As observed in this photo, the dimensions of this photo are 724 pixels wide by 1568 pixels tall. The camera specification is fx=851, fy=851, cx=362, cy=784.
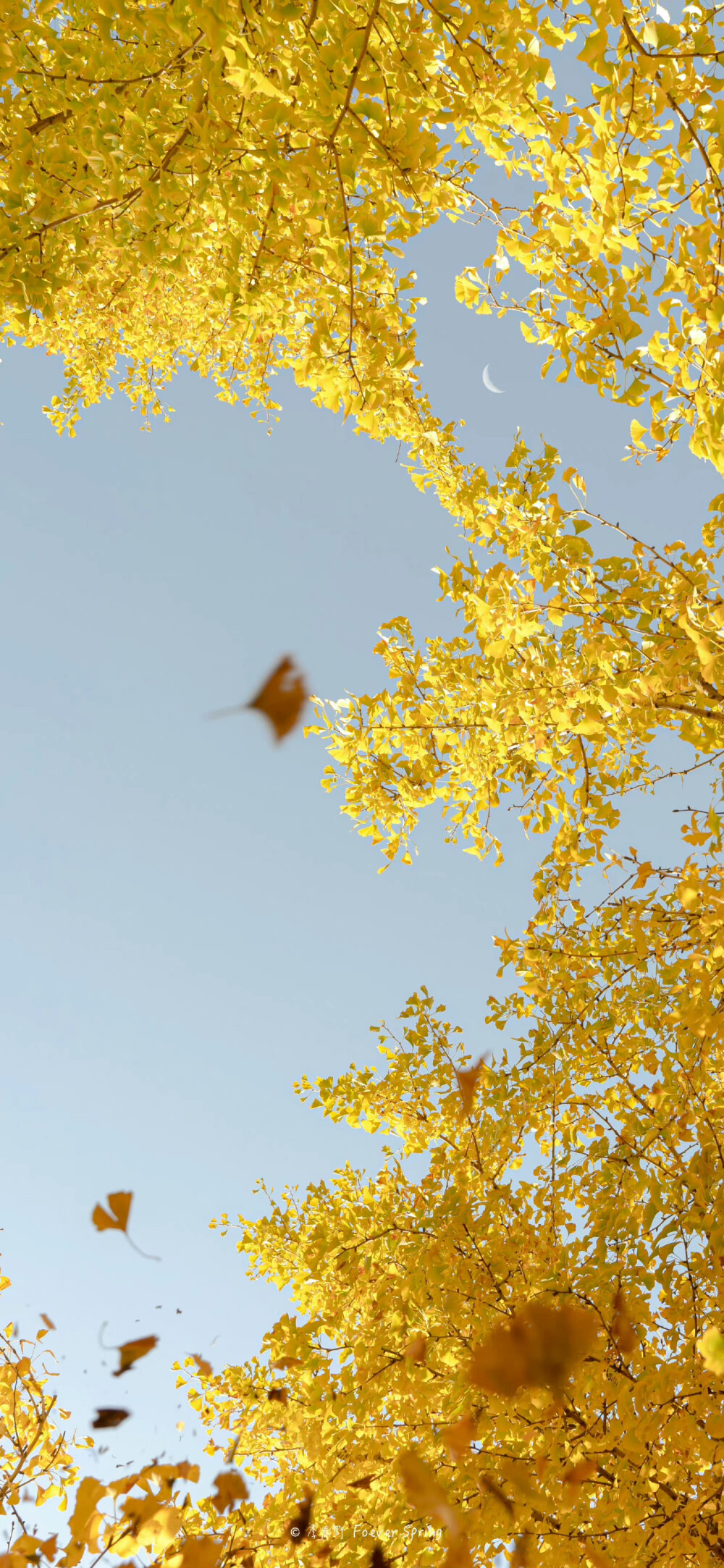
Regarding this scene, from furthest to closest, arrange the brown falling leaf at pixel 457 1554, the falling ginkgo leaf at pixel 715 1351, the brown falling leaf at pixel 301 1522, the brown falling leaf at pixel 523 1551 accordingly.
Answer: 1. the brown falling leaf at pixel 301 1522
2. the brown falling leaf at pixel 457 1554
3. the brown falling leaf at pixel 523 1551
4. the falling ginkgo leaf at pixel 715 1351

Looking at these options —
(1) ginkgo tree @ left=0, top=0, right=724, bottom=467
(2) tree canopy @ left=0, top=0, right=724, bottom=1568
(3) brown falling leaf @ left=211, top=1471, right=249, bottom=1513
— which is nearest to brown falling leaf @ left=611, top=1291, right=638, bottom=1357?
(2) tree canopy @ left=0, top=0, right=724, bottom=1568

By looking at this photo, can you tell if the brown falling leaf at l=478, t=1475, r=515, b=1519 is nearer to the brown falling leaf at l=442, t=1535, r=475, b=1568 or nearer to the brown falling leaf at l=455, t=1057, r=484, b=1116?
the brown falling leaf at l=442, t=1535, r=475, b=1568

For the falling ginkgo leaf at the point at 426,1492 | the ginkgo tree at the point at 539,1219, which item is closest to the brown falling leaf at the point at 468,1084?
the ginkgo tree at the point at 539,1219

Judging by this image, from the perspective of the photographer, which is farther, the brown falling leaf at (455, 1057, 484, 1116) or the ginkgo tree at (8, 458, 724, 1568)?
the brown falling leaf at (455, 1057, 484, 1116)

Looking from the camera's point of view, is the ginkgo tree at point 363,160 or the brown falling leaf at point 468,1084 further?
the brown falling leaf at point 468,1084

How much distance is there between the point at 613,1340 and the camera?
3188mm

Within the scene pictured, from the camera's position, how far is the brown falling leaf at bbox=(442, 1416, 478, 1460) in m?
3.12

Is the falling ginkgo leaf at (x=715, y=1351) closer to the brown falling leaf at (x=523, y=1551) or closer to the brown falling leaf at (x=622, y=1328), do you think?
the brown falling leaf at (x=622, y=1328)

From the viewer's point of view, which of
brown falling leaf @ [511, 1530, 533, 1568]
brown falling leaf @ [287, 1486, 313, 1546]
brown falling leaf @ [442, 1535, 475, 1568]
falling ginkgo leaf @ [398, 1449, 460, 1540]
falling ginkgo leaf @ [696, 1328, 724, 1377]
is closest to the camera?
falling ginkgo leaf @ [696, 1328, 724, 1377]

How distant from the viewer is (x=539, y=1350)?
3.18 m

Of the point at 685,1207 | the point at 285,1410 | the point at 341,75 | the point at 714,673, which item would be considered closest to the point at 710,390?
the point at 714,673

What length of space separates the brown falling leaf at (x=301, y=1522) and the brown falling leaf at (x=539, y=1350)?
1.47 meters

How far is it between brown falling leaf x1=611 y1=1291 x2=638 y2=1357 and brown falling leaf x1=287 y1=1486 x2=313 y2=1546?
73.2 inches

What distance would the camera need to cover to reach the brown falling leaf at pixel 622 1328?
3.15 meters
